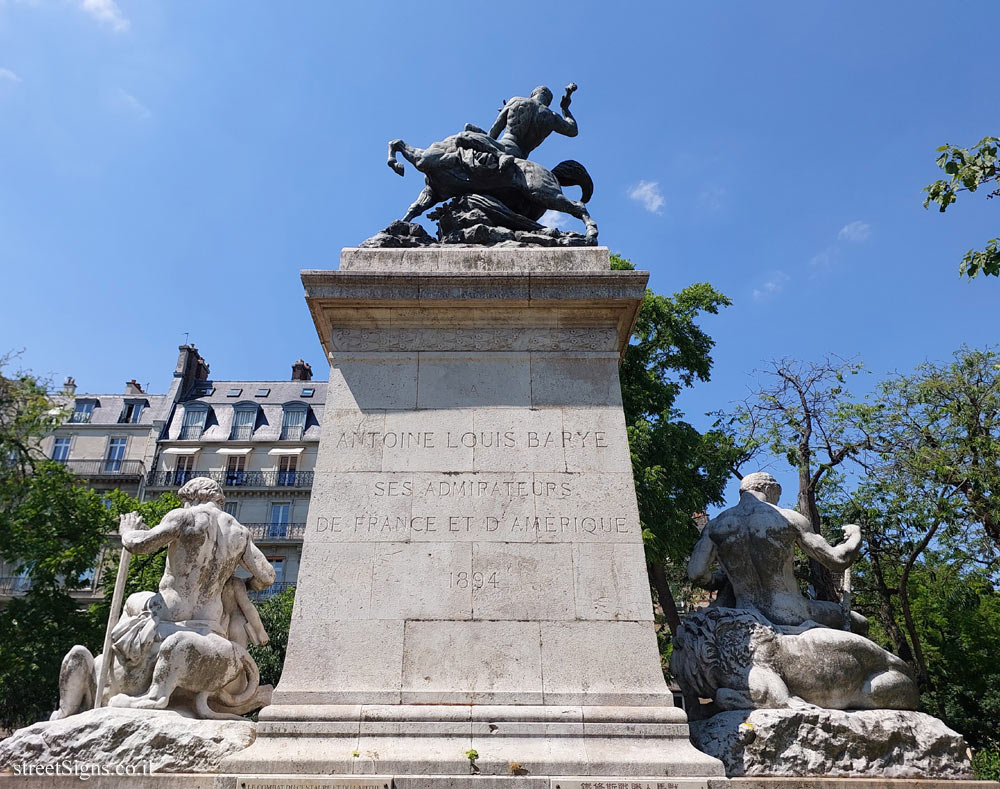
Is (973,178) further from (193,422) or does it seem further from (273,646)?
(193,422)

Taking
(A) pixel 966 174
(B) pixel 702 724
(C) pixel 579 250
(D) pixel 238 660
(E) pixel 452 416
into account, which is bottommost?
(B) pixel 702 724

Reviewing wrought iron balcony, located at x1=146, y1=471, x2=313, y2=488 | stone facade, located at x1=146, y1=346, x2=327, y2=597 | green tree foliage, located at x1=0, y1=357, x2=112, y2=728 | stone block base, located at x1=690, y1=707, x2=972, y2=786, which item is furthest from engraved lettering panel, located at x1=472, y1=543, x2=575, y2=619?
wrought iron balcony, located at x1=146, y1=471, x2=313, y2=488

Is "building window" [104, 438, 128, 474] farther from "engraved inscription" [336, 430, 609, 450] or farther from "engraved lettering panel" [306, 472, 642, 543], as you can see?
"engraved lettering panel" [306, 472, 642, 543]

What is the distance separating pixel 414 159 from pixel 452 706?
6702mm

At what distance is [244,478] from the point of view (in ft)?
149

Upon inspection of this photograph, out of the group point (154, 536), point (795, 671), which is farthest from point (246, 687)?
point (795, 671)

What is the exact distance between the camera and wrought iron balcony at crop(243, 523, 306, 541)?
41938mm

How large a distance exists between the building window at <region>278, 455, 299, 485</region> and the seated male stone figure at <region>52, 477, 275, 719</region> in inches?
1534

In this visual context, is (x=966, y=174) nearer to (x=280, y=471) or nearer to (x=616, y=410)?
(x=616, y=410)

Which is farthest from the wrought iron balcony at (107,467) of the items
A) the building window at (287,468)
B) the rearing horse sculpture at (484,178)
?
the rearing horse sculpture at (484,178)

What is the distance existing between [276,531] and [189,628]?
37.7m

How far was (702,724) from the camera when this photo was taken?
635 centimetres

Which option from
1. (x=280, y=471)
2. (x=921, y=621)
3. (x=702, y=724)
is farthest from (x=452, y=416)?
(x=280, y=471)

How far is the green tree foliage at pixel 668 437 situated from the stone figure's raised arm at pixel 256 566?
10.7m
